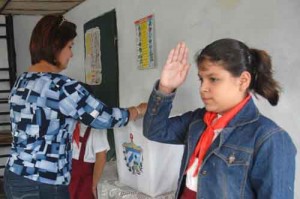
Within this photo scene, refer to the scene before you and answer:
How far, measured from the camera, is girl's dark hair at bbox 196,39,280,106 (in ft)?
3.10

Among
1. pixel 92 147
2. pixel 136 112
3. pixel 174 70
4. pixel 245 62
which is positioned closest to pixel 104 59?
pixel 92 147

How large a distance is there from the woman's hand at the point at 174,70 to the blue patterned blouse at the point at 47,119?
46 cm

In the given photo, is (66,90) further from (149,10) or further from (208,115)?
(149,10)

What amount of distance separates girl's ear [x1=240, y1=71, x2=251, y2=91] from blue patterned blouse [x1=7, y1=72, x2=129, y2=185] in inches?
25.7

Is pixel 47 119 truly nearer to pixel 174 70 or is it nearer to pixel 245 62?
pixel 174 70

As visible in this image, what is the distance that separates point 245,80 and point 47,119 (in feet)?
2.59

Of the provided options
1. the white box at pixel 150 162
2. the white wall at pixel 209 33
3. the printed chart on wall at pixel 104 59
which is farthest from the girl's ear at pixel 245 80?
the printed chart on wall at pixel 104 59

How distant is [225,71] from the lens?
95 centimetres

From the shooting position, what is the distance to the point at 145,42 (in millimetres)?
2025

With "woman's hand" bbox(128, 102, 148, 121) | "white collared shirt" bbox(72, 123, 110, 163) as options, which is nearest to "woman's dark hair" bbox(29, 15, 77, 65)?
"woman's hand" bbox(128, 102, 148, 121)

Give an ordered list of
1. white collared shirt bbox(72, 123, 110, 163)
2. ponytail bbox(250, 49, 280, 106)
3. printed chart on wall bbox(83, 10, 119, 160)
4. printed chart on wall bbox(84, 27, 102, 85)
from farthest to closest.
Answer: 1. printed chart on wall bbox(84, 27, 102, 85)
2. printed chart on wall bbox(83, 10, 119, 160)
3. white collared shirt bbox(72, 123, 110, 163)
4. ponytail bbox(250, 49, 280, 106)

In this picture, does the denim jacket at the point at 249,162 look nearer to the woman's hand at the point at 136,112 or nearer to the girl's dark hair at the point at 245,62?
the girl's dark hair at the point at 245,62

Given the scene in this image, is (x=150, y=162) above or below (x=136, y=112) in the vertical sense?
below

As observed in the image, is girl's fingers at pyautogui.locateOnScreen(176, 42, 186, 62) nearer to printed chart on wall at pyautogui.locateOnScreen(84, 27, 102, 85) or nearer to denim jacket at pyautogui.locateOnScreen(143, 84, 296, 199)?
denim jacket at pyautogui.locateOnScreen(143, 84, 296, 199)
